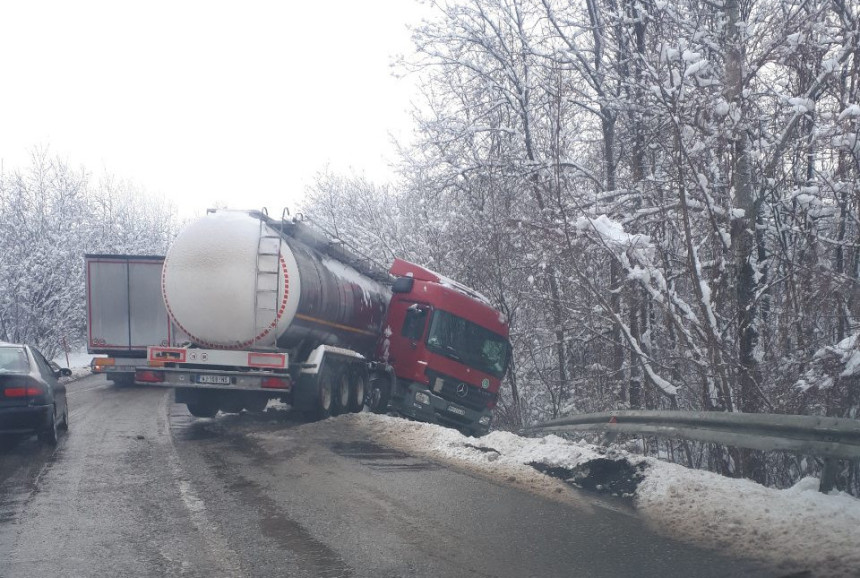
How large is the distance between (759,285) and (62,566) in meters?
8.16

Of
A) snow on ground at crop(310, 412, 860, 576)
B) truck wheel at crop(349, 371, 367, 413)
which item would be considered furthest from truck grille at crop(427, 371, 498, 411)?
snow on ground at crop(310, 412, 860, 576)

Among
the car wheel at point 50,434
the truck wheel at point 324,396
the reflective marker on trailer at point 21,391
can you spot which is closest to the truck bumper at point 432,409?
the truck wheel at point 324,396

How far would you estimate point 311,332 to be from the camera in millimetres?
13898

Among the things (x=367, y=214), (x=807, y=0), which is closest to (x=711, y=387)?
(x=807, y=0)

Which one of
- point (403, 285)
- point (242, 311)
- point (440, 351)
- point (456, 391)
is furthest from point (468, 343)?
point (242, 311)

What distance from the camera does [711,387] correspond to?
964 centimetres

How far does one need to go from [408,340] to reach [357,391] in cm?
166

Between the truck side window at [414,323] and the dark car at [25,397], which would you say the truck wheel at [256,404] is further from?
the dark car at [25,397]

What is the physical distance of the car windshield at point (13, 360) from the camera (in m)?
10.4

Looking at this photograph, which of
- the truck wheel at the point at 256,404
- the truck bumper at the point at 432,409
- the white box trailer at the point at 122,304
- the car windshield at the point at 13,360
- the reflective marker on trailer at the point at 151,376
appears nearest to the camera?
the car windshield at the point at 13,360

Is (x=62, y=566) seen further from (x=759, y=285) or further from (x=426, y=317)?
(x=426, y=317)

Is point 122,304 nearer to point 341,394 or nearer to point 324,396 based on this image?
point 341,394

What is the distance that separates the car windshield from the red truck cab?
24.5 ft

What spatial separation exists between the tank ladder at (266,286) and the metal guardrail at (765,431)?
6151mm
